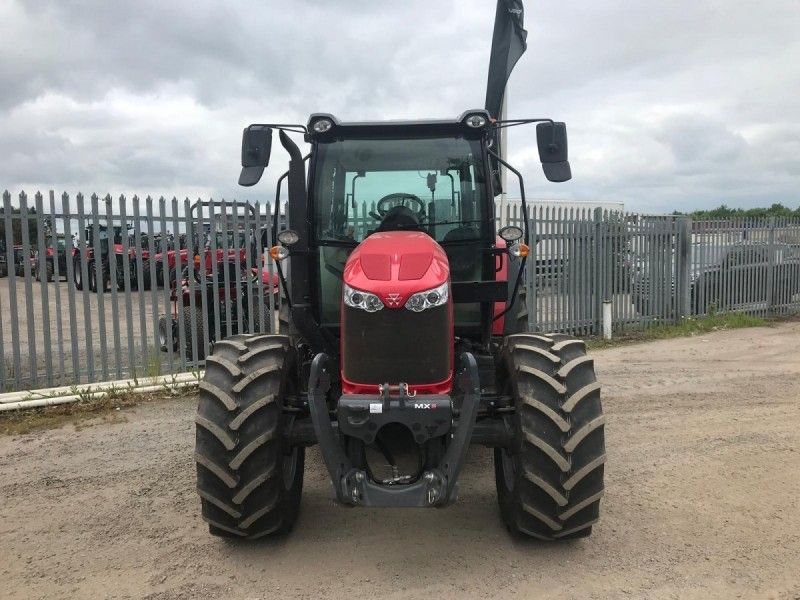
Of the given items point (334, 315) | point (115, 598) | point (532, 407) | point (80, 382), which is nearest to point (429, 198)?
point (334, 315)

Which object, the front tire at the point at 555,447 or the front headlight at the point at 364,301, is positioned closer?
the front headlight at the point at 364,301

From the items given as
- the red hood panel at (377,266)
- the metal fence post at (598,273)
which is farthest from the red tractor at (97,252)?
the metal fence post at (598,273)

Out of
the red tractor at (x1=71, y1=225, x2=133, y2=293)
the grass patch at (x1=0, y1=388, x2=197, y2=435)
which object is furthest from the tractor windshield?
the red tractor at (x1=71, y1=225, x2=133, y2=293)

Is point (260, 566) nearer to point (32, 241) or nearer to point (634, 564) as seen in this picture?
point (634, 564)

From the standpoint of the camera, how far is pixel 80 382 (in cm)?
703

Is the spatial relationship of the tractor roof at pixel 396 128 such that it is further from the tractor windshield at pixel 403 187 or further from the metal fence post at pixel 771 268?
the metal fence post at pixel 771 268

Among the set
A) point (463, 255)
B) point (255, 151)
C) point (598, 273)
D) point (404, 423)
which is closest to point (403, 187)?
point (463, 255)

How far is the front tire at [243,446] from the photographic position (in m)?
3.34

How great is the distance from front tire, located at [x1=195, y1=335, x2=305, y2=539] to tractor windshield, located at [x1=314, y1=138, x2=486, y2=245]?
107 cm

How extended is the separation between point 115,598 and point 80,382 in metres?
4.41

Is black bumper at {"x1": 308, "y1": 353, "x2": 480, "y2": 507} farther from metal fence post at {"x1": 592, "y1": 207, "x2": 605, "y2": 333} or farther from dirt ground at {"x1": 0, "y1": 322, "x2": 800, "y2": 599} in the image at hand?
metal fence post at {"x1": 592, "y1": 207, "x2": 605, "y2": 333}

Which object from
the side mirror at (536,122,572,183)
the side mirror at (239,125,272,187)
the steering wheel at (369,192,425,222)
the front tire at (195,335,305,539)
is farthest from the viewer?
the steering wheel at (369,192,425,222)

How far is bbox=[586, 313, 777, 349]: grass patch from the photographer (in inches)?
416

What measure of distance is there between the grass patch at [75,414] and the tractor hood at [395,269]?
403cm
